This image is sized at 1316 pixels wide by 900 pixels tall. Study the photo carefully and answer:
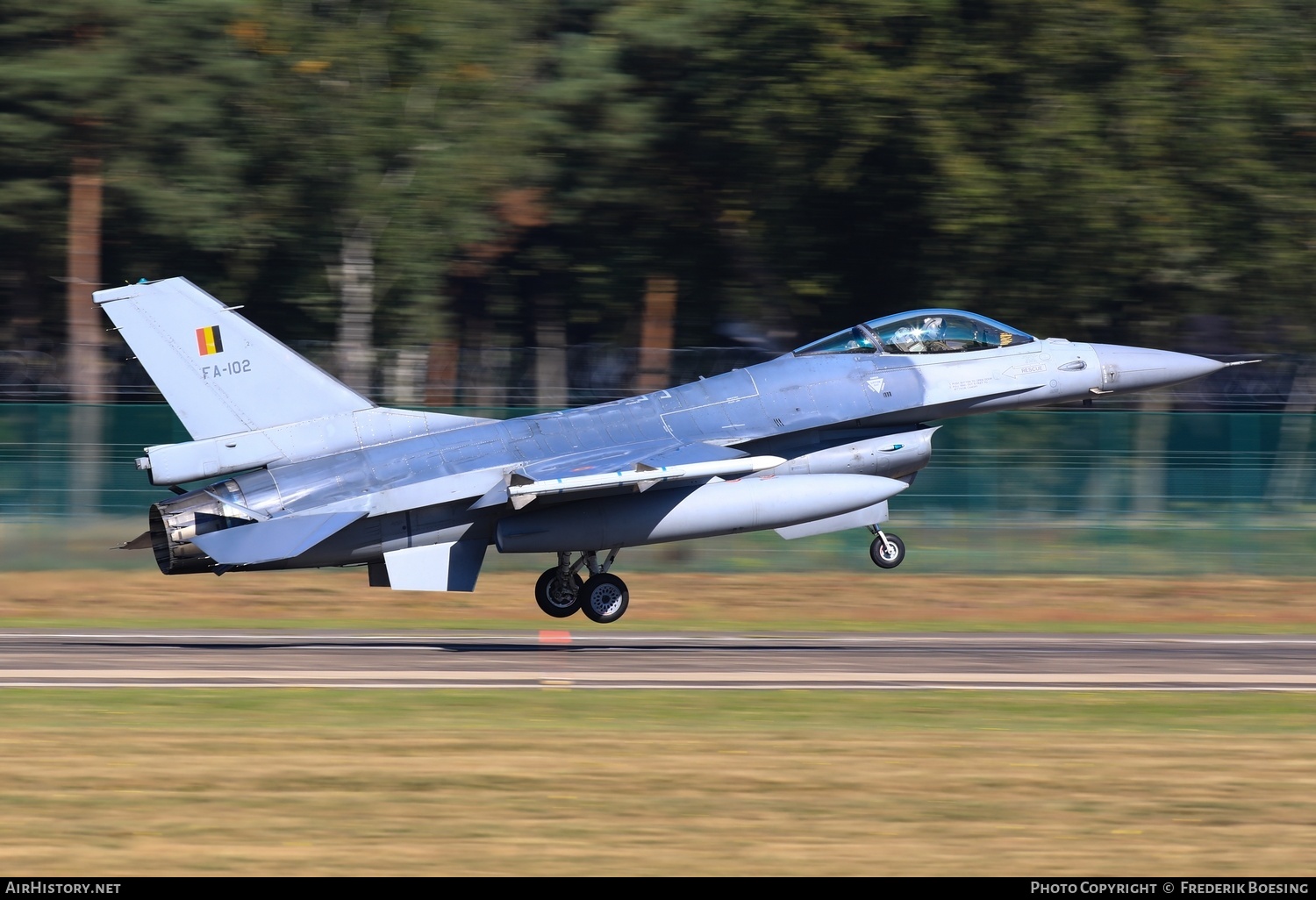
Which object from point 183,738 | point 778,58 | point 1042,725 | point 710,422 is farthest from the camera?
point 778,58

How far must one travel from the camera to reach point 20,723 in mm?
13742

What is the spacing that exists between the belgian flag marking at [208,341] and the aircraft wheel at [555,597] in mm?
5194

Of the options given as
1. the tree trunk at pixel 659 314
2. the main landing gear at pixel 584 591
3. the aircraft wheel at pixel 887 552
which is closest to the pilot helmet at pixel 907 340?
the aircraft wheel at pixel 887 552

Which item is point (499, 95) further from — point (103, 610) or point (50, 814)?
point (50, 814)

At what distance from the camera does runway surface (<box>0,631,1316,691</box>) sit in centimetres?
1650

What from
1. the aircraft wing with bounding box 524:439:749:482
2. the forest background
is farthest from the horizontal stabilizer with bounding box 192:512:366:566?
the forest background

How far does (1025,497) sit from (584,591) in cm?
1024

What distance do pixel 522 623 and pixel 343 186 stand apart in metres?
13.8

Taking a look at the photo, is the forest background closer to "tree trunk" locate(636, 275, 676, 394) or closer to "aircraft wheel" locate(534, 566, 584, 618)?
"tree trunk" locate(636, 275, 676, 394)

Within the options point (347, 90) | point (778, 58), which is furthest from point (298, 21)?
point (778, 58)

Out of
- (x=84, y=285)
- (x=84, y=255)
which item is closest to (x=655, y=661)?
(x=84, y=285)

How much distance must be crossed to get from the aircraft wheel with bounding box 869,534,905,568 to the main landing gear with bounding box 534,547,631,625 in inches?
128

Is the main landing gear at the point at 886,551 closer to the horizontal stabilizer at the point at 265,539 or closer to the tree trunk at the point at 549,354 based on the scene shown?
the horizontal stabilizer at the point at 265,539

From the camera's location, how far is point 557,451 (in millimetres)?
19984
